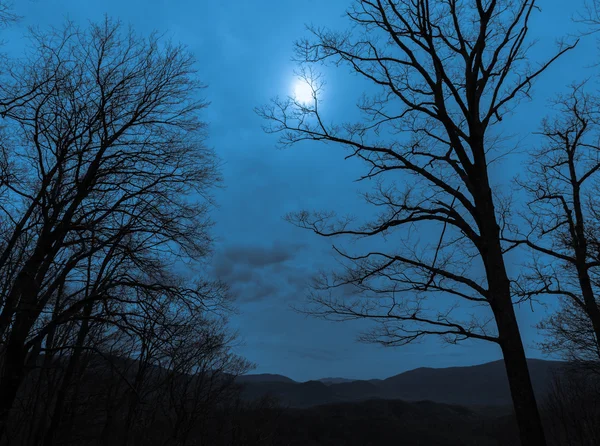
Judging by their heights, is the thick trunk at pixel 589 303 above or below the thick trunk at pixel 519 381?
above

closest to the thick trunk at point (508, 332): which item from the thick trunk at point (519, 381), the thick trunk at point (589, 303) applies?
the thick trunk at point (519, 381)

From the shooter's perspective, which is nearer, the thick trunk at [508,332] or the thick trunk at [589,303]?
the thick trunk at [508,332]

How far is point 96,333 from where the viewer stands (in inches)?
813

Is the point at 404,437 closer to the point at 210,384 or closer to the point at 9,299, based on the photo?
the point at 210,384

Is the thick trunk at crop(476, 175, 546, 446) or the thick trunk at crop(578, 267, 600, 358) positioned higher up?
the thick trunk at crop(578, 267, 600, 358)

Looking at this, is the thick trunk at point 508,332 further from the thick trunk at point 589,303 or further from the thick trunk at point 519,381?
the thick trunk at point 589,303

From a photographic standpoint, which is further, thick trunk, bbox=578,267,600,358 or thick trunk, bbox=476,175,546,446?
thick trunk, bbox=578,267,600,358

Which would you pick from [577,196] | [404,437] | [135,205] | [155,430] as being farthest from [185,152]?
[404,437]

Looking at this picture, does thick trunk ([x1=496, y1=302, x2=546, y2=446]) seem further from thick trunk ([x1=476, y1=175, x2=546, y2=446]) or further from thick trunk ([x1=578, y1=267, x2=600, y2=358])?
thick trunk ([x1=578, y1=267, x2=600, y2=358])

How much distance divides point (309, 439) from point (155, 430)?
61.2 meters

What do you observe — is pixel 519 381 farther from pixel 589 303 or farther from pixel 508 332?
pixel 589 303

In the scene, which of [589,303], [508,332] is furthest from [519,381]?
[589,303]

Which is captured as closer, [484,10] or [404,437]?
[484,10]

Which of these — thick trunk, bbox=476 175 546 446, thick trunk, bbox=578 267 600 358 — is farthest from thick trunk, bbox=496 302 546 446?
thick trunk, bbox=578 267 600 358
